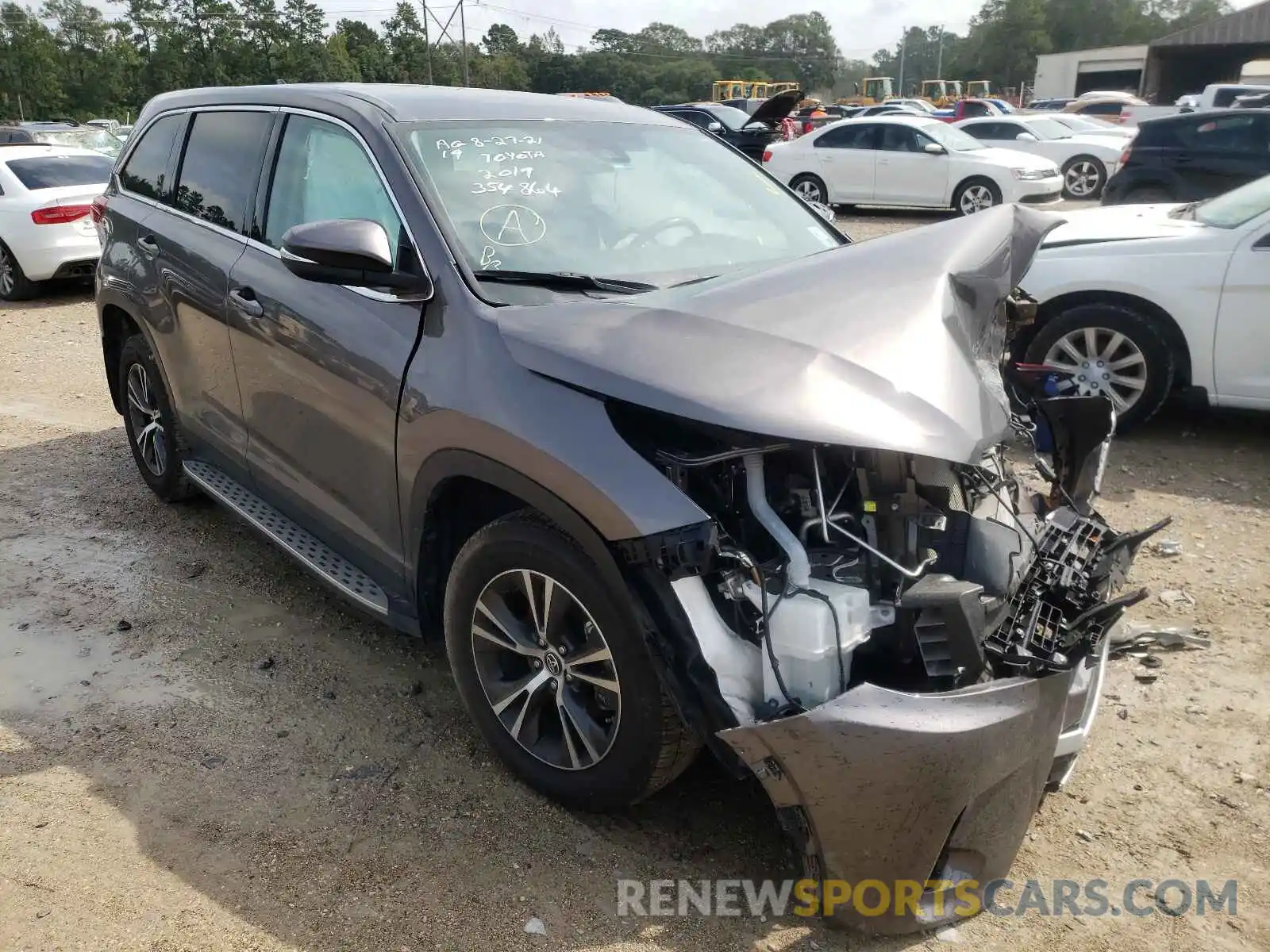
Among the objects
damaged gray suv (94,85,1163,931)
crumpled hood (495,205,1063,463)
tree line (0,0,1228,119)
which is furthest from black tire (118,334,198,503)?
tree line (0,0,1228,119)

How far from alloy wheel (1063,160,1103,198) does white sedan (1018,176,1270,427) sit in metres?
13.2

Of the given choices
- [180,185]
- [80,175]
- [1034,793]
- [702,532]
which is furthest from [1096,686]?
[80,175]

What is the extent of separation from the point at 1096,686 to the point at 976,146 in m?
15.2

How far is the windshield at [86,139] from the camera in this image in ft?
59.5

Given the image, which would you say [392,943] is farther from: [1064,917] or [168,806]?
[1064,917]

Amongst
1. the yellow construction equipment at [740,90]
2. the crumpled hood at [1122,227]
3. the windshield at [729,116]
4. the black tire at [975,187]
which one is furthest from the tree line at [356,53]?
the crumpled hood at [1122,227]

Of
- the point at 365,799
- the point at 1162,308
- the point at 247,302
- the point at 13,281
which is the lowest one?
the point at 365,799

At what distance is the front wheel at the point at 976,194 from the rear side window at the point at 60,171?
11.8 metres

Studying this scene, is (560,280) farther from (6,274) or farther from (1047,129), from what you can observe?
(1047,129)

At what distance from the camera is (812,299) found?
8.89ft

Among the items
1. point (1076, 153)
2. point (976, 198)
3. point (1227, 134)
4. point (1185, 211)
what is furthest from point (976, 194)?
point (1185, 211)

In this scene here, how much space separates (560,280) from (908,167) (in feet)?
47.4

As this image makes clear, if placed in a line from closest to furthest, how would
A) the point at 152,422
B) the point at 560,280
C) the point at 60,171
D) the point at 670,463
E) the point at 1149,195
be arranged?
1. the point at 670,463
2. the point at 560,280
3. the point at 152,422
4. the point at 60,171
5. the point at 1149,195

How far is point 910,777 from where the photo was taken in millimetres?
2129
